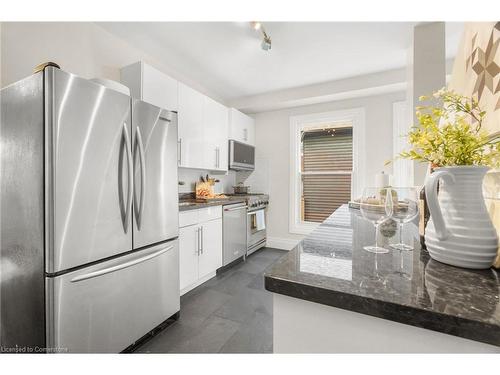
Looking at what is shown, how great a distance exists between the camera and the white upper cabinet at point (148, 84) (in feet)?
7.32

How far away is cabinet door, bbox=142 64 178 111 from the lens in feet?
7.43

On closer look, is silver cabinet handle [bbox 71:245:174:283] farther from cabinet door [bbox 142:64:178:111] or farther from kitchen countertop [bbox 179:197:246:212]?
cabinet door [bbox 142:64:178:111]

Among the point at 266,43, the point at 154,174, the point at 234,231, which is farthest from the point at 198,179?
the point at 266,43

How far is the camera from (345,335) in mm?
508

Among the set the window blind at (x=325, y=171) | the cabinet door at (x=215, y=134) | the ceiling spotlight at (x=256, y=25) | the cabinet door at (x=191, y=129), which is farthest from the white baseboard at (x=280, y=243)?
the ceiling spotlight at (x=256, y=25)

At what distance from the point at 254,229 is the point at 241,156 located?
119cm

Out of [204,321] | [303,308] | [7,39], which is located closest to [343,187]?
[204,321]

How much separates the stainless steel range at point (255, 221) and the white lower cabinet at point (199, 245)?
733 mm

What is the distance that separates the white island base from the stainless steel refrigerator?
122 cm

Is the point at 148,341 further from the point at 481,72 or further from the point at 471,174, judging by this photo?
the point at 481,72

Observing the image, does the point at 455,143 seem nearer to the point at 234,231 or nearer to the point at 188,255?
the point at 188,255

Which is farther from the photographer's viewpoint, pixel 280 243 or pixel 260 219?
pixel 280 243

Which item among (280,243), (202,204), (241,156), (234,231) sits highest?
(241,156)

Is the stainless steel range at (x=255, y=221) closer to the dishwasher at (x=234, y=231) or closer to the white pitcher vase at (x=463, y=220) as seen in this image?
the dishwasher at (x=234, y=231)
